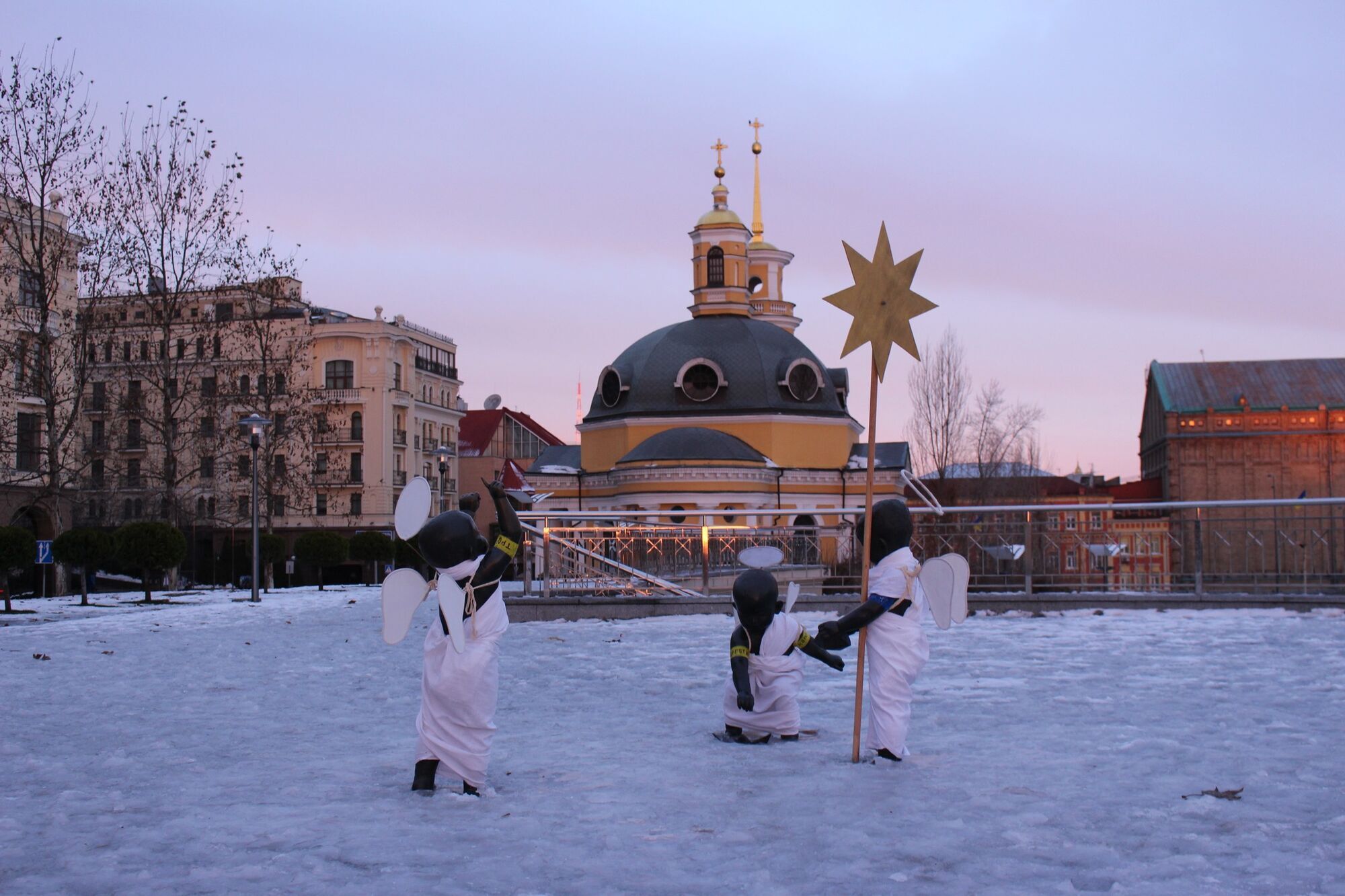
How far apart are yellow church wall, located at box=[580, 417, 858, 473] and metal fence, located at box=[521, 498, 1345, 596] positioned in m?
28.8

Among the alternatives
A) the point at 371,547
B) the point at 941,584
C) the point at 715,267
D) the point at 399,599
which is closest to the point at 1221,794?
the point at 941,584

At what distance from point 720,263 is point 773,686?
47353 mm

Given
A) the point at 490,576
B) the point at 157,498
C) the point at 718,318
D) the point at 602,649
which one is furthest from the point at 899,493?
the point at 490,576

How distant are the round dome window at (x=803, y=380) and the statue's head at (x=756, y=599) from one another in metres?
41.2

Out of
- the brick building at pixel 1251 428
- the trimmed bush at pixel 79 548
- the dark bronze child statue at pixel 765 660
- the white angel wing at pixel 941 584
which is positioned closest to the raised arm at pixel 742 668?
the dark bronze child statue at pixel 765 660

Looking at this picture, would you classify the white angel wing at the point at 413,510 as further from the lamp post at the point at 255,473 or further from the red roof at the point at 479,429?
the red roof at the point at 479,429

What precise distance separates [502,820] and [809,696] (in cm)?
409

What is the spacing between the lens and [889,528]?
21.9ft

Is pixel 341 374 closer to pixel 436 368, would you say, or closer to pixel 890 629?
pixel 436 368

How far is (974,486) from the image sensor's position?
50125 mm

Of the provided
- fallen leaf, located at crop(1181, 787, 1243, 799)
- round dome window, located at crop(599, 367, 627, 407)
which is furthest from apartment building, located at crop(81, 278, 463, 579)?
fallen leaf, located at crop(1181, 787, 1243, 799)

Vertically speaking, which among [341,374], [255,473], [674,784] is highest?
[341,374]

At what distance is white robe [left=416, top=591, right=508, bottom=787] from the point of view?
Answer: 552cm

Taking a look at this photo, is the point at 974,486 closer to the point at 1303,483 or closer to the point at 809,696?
the point at 1303,483
